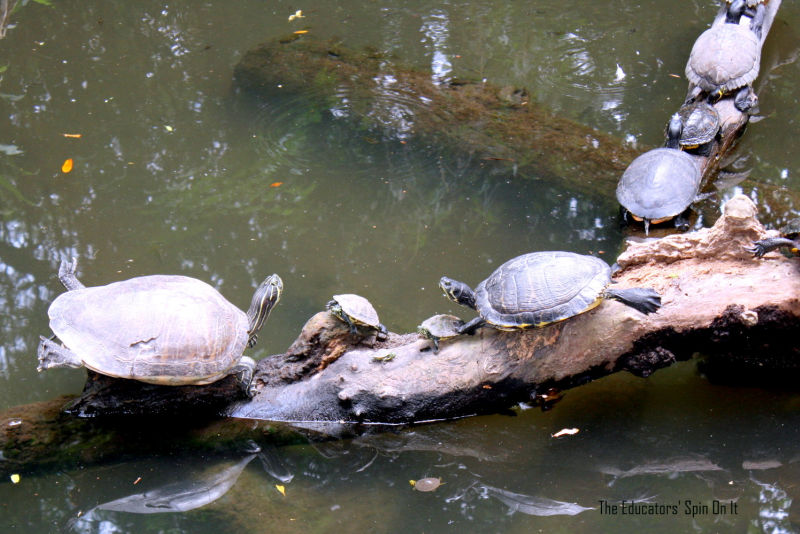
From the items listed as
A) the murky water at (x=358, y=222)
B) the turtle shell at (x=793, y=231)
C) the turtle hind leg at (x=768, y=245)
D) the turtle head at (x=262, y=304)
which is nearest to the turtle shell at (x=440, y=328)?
the murky water at (x=358, y=222)

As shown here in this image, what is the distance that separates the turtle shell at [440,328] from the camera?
11.4ft

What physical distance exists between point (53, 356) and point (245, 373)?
3.17 feet

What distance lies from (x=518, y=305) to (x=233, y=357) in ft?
4.95

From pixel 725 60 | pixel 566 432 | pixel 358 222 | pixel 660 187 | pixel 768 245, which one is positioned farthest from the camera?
pixel 725 60

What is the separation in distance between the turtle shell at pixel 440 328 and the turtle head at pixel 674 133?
3.00 m

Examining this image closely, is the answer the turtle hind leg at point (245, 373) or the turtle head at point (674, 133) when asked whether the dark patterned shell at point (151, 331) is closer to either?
the turtle hind leg at point (245, 373)

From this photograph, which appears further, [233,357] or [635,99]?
[635,99]

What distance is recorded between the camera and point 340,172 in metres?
5.54

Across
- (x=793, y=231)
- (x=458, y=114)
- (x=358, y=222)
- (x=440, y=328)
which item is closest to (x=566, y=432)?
(x=440, y=328)

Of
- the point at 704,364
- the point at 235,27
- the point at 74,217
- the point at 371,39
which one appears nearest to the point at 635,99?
the point at 371,39

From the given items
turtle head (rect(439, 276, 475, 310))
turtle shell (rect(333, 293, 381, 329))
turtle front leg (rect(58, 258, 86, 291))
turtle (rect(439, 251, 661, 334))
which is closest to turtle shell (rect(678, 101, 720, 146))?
turtle (rect(439, 251, 661, 334))

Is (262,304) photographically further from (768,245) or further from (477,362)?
(768,245)

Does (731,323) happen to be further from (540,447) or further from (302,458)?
(302,458)

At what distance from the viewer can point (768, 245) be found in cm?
335
